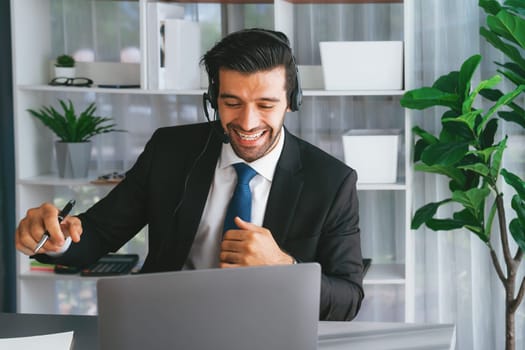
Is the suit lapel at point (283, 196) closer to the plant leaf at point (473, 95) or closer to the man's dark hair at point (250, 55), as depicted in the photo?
the man's dark hair at point (250, 55)

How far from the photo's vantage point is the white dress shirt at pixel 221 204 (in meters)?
2.18

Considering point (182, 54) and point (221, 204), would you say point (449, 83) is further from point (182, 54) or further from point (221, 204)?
point (221, 204)

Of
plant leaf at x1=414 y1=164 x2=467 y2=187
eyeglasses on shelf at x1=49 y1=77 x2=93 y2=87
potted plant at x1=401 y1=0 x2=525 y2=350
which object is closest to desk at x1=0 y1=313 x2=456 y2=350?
potted plant at x1=401 y1=0 x2=525 y2=350

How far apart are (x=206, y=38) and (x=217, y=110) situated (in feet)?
4.48

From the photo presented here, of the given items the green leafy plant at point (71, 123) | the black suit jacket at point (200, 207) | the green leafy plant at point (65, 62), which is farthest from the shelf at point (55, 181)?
the black suit jacket at point (200, 207)

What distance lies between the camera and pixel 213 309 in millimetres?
1289

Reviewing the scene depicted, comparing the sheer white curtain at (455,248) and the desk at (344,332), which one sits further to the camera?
the sheer white curtain at (455,248)

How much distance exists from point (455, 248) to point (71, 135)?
1594 millimetres

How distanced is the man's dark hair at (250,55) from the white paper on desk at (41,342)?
2.48 ft

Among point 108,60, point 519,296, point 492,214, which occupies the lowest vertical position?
point 519,296

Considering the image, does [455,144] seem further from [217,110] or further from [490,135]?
[217,110]

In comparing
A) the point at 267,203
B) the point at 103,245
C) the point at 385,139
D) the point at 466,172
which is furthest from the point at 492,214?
the point at 103,245

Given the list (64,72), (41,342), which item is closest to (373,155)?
(64,72)

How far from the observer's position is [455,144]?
9.82ft
